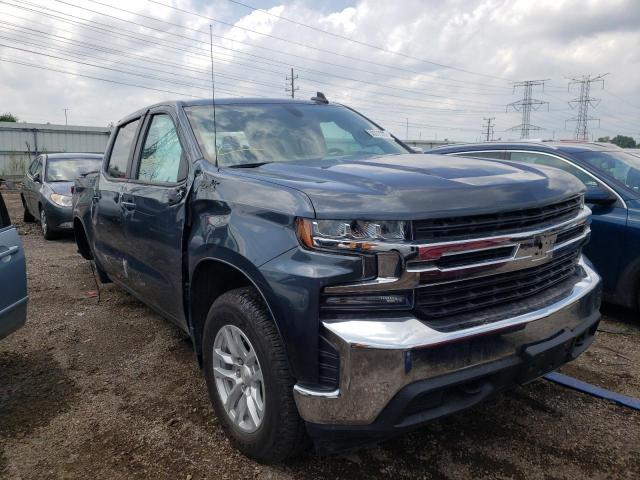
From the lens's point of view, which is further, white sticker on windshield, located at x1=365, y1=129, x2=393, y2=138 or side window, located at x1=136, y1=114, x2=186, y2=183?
white sticker on windshield, located at x1=365, y1=129, x2=393, y2=138

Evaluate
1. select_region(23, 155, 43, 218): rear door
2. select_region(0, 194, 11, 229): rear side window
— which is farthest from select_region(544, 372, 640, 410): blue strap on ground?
select_region(23, 155, 43, 218): rear door

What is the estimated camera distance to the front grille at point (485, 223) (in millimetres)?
2188

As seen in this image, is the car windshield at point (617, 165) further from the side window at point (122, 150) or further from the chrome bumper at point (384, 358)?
the side window at point (122, 150)

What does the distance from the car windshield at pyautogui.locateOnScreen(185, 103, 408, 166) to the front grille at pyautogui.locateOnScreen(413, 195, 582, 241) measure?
4.25ft

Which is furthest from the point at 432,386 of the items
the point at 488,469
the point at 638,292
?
the point at 638,292

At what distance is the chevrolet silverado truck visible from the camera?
2125mm

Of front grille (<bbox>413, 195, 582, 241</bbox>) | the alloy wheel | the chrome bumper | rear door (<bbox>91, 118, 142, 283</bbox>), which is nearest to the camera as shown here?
the chrome bumper

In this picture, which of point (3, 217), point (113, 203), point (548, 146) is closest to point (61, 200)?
point (113, 203)

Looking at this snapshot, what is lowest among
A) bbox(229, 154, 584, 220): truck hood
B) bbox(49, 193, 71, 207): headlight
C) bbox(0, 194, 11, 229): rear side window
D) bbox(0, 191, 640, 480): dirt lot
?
bbox(0, 191, 640, 480): dirt lot

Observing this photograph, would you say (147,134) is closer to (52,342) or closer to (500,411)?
(52,342)

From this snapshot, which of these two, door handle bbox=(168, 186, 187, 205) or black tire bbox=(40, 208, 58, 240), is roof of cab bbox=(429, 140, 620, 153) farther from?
black tire bbox=(40, 208, 58, 240)

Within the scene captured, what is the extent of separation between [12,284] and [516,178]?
3.14 metres

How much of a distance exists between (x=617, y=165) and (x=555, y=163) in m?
0.56

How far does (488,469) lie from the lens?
8.53ft
